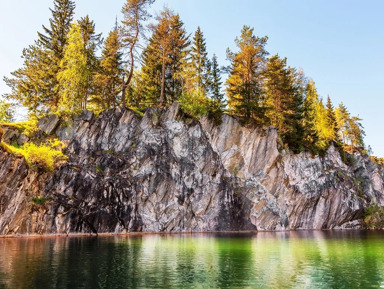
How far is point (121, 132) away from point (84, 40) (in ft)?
59.0

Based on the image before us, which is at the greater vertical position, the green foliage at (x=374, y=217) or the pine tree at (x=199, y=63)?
Result: the pine tree at (x=199, y=63)

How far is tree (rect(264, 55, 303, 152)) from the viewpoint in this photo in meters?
58.9

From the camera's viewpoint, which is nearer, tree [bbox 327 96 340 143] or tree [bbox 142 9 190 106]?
tree [bbox 142 9 190 106]

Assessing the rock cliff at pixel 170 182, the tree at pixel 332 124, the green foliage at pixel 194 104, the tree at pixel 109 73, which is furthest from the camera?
the tree at pixel 332 124

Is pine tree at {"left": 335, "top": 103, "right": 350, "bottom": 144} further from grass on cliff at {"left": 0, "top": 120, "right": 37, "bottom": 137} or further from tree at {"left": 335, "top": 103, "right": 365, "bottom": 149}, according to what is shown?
grass on cliff at {"left": 0, "top": 120, "right": 37, "bottom": 137}

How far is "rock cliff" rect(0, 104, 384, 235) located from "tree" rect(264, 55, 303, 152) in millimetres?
3246

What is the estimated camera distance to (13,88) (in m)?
49.6

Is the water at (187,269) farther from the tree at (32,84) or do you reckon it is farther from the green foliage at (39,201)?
the tree at (32,84)

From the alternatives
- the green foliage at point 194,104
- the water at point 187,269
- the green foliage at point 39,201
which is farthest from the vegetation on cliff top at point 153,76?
the water at point 187,269

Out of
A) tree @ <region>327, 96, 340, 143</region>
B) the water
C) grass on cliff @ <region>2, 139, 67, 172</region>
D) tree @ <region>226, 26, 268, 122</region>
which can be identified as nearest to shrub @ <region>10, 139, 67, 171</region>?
grass on cliff @ <region>2, 139, 67, 172</region>

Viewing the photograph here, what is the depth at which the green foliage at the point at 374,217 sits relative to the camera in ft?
211

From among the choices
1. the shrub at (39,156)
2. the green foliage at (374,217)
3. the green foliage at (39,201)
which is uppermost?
the shrub at (39,156)

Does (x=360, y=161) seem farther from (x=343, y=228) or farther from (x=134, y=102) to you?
(x=134, y=102)

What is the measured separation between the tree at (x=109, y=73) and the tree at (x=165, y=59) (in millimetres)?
5173
